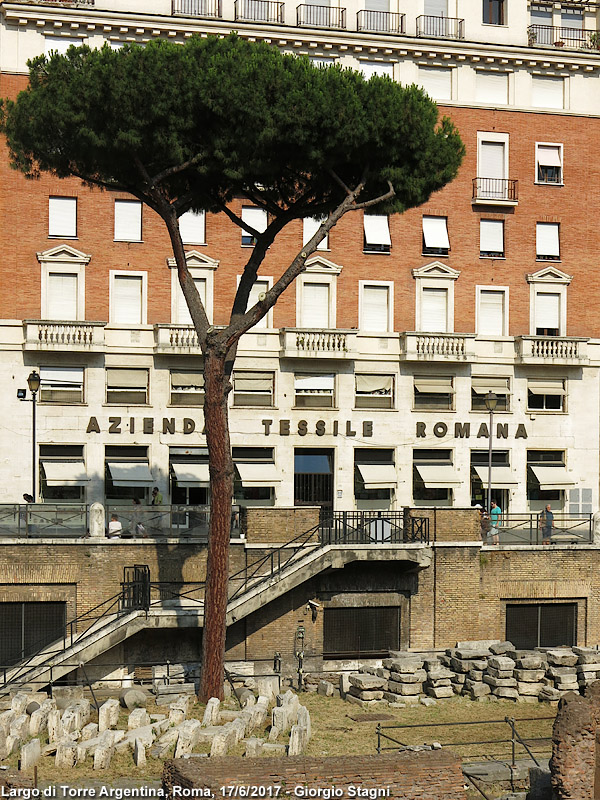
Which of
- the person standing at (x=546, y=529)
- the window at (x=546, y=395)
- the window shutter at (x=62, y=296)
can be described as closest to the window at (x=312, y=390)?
the window at (x=546, y=395)

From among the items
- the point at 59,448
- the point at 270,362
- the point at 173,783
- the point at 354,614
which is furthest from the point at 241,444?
the point at 173,783

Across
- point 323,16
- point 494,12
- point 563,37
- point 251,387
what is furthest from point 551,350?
point 323,16

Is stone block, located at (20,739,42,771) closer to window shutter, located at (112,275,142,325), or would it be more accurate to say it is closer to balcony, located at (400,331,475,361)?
window shutter, located at (112,275,142,325)

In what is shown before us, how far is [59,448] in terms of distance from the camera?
41688mm

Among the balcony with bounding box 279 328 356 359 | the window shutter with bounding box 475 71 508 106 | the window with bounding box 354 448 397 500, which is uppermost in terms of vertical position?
the window shutter with bounding box 475 71 508 106

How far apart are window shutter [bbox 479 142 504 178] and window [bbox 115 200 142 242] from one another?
12.6 meters

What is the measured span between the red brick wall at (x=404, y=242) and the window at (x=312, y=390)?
2.10 metres

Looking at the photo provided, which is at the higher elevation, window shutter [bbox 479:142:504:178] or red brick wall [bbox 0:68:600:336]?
window shutter [bbox 479:142:504:178]

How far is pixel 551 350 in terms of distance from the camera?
4500 centimetres

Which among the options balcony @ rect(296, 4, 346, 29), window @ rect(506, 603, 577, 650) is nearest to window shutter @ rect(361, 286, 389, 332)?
balcony @ rect(296, 4, 346, 29)

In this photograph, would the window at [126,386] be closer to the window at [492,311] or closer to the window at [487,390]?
the window at [487,390]

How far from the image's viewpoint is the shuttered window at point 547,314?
45.9 m

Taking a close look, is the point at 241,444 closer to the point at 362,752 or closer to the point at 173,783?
the point at 362,752

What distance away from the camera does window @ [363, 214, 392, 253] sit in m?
44.3
